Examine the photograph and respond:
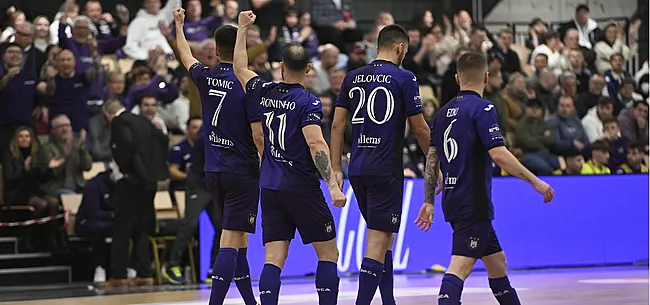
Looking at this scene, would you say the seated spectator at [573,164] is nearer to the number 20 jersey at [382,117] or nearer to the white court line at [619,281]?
the white court line at [619,281]

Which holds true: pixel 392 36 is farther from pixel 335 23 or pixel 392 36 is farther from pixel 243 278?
pixel 335 23

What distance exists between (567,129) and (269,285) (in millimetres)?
11334

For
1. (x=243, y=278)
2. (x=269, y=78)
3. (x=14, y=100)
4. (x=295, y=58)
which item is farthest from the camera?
(x=269, y=78)

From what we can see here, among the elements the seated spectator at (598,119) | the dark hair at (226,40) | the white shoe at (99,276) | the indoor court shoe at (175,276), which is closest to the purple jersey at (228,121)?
the dark hair at (226,40)

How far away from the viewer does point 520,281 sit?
47.2ft

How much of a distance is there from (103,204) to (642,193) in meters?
7.92

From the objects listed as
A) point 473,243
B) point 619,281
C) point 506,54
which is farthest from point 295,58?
point 506,54

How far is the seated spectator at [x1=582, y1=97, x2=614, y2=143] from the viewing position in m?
20.0

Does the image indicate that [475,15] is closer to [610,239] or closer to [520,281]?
[610,239]

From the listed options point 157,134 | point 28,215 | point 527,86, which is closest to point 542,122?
point 527,86

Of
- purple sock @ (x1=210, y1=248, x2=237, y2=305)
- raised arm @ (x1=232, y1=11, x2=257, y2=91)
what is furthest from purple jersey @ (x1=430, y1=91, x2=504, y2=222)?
purple sock @ (x1=210, y1=248, x2=237, y2=305)

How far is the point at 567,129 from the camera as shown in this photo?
63.1 feet

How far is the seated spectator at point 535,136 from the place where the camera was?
719 inches

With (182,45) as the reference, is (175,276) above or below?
below
